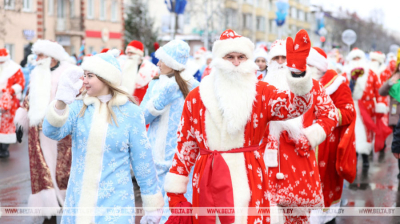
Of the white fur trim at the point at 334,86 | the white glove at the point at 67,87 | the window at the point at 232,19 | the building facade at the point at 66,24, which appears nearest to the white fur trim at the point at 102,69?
the white glove at the point at 67,87

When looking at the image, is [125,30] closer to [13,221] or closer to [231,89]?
[13,221]

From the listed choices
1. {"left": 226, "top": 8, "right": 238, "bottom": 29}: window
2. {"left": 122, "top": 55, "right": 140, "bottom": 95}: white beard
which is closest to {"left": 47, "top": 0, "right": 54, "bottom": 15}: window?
{"left": 226, "top": 8, "right": 238, "bottom": 29}: window

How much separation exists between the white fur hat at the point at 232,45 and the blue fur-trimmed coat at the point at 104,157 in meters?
0.80

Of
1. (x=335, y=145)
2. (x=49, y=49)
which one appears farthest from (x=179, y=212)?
(x=49, y=49)

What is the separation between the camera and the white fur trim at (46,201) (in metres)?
6.05

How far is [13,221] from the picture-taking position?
20.7ft

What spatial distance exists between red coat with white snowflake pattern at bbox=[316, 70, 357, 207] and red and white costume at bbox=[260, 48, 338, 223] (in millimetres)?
1050

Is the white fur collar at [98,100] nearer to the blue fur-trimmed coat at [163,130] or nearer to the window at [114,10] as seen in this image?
the blue fur-trimmed coat at [163,130]

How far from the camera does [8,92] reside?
10320 millimetres

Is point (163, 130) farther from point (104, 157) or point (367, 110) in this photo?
point (367, 110)

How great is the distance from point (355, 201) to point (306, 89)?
5028 mm

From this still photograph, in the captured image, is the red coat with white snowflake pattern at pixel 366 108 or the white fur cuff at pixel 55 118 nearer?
the white fur cuff at pixel 55 118

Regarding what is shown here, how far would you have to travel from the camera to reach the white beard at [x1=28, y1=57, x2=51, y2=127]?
6102 millimetres

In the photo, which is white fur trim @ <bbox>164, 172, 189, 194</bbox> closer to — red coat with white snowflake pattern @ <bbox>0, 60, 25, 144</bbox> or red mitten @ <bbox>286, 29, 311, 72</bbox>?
red mitten @ <bbox>286, 29, 311, 72</bbox>
